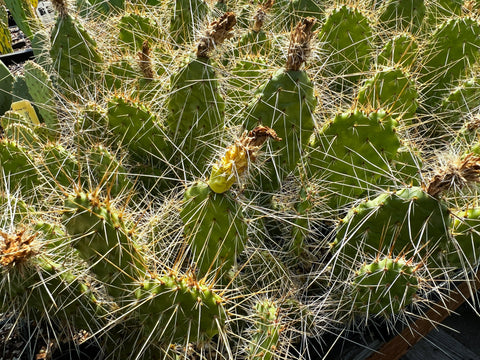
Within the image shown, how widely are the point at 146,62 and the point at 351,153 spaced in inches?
34.1

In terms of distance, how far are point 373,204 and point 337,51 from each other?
102 cm

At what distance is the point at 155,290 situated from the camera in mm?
982

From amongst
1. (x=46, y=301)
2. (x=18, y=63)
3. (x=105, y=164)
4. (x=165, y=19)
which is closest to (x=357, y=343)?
(x=46, y=301)

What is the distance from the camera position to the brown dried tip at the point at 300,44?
48.1 inches

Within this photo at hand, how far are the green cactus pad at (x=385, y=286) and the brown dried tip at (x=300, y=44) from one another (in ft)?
1.94

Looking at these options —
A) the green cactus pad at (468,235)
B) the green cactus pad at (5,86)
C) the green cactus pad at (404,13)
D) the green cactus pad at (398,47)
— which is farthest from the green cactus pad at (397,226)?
the green cactus pad at (5,86)

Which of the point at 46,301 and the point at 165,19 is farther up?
the point at 165,19

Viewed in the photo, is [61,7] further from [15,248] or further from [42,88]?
[15,248]

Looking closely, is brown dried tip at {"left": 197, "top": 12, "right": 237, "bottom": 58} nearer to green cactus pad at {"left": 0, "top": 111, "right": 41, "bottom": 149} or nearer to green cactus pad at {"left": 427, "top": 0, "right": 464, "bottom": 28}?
green cactus pad at {"left": 0, "top": 111, "right": 41, "bottom": 149}

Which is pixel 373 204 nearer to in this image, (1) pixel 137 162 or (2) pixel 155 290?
(2) pixel 155 290

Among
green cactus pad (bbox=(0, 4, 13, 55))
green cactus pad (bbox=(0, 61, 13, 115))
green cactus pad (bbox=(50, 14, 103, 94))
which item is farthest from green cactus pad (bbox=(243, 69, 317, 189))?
green cactus pad (bbox=(0, 4, 13, 55))

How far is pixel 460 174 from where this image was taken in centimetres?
100

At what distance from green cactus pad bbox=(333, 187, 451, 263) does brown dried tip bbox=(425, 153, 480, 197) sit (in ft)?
0.26

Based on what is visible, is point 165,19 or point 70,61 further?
point 165,19
